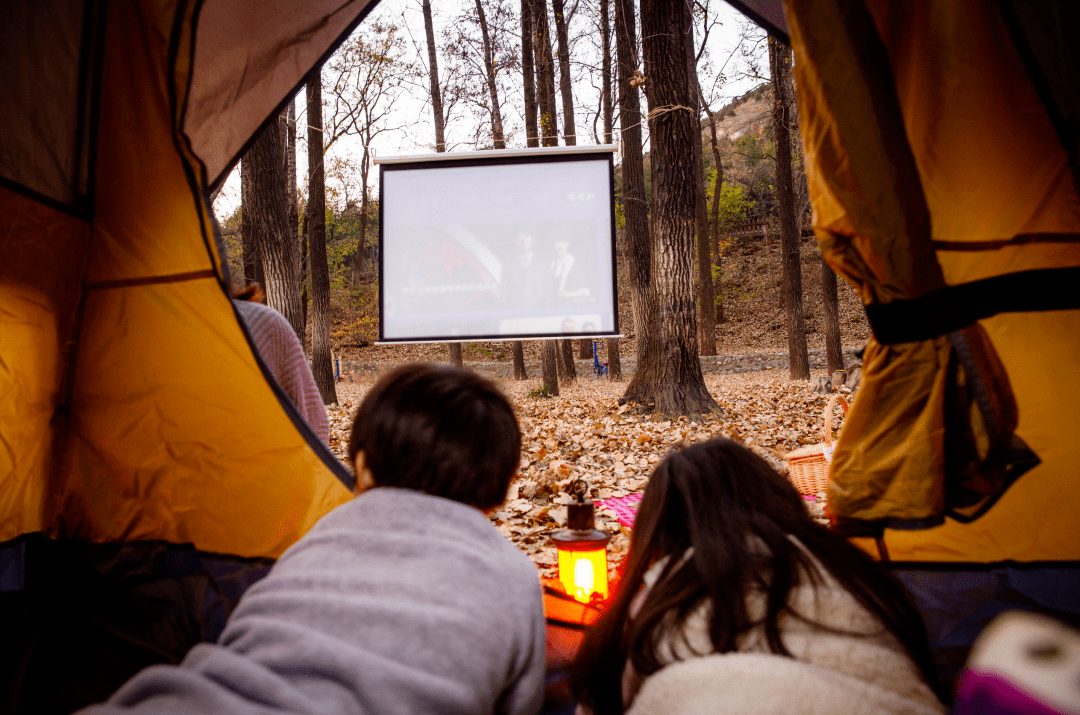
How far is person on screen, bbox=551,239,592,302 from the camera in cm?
440

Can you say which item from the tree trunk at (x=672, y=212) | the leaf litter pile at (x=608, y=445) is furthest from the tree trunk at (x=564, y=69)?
the leaf litter pile at (x=608, y=445)

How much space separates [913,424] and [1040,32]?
1257 mm

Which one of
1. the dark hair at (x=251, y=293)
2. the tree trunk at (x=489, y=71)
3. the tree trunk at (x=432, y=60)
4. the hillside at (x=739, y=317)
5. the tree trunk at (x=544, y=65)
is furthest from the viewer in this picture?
the hillside at (x=739, y=317)

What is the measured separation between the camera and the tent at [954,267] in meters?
1.82

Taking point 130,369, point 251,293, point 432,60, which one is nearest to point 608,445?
point 251,293

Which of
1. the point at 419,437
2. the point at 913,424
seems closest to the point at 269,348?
the point at 419,437

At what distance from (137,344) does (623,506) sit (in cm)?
253

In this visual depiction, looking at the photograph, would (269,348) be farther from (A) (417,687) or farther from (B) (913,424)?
(B) (913,424)

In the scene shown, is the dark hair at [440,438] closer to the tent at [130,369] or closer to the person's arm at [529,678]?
the person's arm at [529,678]

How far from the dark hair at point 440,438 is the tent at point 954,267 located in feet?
3.89

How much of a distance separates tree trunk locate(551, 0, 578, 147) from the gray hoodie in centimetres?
1189

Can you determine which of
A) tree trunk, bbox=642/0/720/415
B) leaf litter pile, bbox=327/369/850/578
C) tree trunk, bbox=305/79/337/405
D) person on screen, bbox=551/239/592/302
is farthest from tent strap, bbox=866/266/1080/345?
tree trunk, bbox=305/79/337/405

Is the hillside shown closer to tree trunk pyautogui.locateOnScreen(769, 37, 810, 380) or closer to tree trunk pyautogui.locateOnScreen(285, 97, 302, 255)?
tree trunk pyautogui.locateOnScreen(769, 37, 810, 380)

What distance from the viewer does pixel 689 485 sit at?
4.51ft
